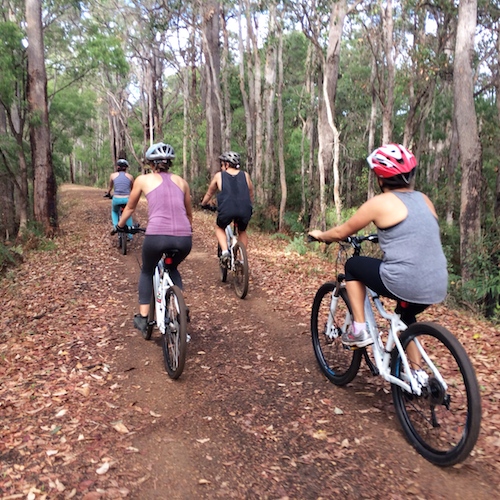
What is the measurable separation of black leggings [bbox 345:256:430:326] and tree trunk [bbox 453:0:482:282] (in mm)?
8114

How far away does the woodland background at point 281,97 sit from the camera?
11.0m

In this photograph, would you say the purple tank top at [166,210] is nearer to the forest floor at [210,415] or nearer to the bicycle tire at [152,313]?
the bicycle tire at [152,313]

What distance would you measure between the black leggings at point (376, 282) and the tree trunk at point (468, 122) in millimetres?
8114

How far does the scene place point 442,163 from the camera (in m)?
32.7

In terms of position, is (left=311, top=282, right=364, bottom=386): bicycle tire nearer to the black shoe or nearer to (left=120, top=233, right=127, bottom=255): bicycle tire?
the black shoe

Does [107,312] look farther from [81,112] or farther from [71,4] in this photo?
[81,112]

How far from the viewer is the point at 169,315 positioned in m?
4.48

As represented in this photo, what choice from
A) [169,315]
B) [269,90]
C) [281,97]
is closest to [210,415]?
[169,315]

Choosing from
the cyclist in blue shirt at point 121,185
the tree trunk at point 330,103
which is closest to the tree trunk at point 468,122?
the tree trunk at point 330,103

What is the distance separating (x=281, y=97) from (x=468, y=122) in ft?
23.2

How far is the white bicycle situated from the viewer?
161 inches

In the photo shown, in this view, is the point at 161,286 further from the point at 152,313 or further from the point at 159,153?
the point at 159,153

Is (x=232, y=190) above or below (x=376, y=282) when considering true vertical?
above

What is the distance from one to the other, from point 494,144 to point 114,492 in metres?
19.2
